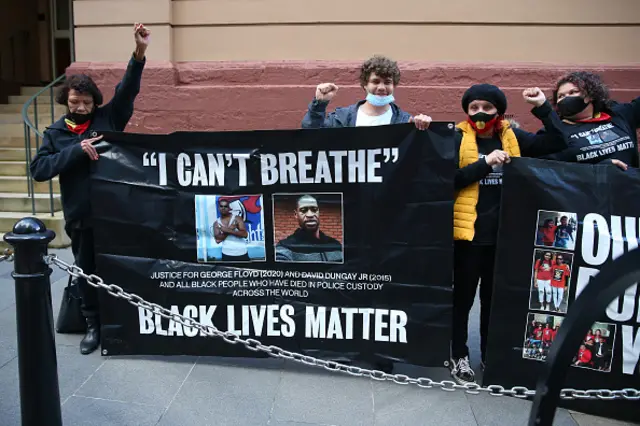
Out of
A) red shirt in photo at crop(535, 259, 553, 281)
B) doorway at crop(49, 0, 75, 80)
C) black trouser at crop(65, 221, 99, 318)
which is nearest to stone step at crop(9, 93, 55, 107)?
doorway at crop(49, 0, 75, 80)

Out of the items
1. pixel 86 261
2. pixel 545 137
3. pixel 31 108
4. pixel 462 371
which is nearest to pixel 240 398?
pixel 462 371

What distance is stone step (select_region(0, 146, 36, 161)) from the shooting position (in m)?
7.90

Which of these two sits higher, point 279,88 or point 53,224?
point 279,88

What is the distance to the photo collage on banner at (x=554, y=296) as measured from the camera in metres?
2.92

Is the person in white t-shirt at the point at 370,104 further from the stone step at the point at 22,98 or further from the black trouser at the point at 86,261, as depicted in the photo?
the stone step at the point at 22,98

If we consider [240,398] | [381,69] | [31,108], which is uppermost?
[31,108]

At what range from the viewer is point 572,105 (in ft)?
10.6

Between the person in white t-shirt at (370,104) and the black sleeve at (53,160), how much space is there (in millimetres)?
1498

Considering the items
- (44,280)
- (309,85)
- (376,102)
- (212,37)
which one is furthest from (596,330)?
(212,37)

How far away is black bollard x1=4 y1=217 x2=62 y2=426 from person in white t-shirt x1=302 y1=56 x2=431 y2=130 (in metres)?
1.74

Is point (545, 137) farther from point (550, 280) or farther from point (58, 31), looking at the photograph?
point (58, 31)

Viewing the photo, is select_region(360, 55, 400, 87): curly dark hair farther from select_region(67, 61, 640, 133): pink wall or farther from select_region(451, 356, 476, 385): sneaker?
select_region(67, 61, 640, 133): pink wall

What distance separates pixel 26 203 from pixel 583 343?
667 cm

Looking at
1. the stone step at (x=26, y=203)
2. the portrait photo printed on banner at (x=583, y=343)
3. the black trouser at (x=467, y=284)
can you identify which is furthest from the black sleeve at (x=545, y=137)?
the stone step at (x=26, y=203)
